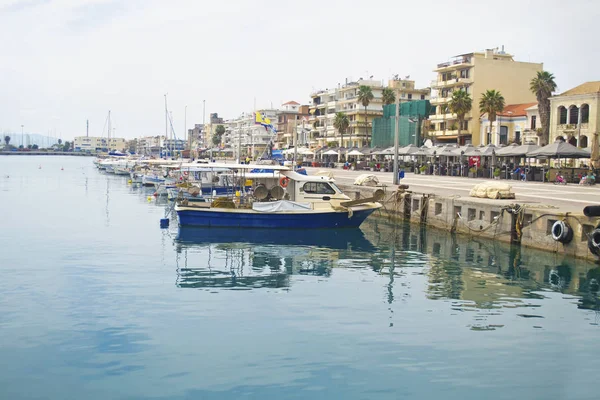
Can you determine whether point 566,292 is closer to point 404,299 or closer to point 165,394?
point 404,299

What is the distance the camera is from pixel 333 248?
26.9 m

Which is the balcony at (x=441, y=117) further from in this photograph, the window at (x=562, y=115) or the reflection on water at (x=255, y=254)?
the reflection on water at (x=255, y=254)

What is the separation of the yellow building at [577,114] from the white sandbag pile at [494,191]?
2622 cm

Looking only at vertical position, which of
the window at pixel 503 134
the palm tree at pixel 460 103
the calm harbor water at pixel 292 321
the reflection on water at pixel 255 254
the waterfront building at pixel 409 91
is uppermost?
the waterfront building at pixel 409 91

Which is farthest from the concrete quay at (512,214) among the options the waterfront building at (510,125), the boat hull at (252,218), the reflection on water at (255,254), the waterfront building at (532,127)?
the waterfront building at (510,125)

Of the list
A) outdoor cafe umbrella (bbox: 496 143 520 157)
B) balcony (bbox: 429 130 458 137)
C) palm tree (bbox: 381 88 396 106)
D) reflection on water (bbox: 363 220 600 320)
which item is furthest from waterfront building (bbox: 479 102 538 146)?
reflection on water (bbox: 363 220 600 320)

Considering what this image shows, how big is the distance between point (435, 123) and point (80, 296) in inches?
2929

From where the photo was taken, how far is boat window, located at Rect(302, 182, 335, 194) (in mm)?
31453

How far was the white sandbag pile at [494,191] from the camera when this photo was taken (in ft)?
101

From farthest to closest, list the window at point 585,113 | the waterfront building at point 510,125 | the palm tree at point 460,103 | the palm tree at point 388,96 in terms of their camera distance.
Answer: the palm tree at point 388,96
the palm tree at point 460,103
the waterfront building at point 510,125
the window at point 585,113

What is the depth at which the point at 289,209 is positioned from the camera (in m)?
30.0

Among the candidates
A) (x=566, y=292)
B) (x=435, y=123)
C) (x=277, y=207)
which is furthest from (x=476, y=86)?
(x=566, y=292)

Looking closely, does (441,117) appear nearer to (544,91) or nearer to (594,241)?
(544,91)

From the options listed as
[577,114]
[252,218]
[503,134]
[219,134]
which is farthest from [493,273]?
[219,134]
